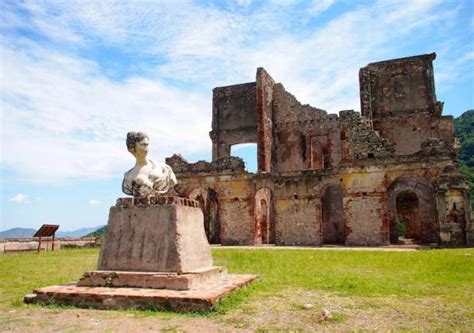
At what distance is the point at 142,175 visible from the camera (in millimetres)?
6648

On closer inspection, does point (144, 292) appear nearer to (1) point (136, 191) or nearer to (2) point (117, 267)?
(2) point (117, 267)

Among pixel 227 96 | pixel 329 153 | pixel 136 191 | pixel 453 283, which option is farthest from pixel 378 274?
pixel 227 96

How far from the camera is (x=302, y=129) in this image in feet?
86.3

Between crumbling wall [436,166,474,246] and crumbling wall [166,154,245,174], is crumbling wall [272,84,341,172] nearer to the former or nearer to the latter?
crumbling wall [166,154,245,174]

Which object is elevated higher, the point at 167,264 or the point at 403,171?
the point at 403,171

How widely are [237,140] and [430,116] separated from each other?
12265 millimetres

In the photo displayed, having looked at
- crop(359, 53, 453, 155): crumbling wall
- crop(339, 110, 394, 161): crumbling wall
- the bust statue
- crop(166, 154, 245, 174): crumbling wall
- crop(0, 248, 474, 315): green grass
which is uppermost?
crop(359, 53, 453, 155): crumbling wall

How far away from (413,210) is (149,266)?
2312 cm

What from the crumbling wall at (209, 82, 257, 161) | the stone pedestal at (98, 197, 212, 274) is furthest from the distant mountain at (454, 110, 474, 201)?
the stone pedestal at (98, 197, 212, 274)

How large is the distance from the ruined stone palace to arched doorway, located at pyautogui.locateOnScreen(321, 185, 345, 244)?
0.06m

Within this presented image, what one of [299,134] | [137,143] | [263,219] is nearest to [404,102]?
[299,134]

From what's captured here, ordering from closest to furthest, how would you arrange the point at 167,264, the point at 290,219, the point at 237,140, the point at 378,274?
the point at 167,264, the point at 378,274, the point at 290,219, the point at 237,140

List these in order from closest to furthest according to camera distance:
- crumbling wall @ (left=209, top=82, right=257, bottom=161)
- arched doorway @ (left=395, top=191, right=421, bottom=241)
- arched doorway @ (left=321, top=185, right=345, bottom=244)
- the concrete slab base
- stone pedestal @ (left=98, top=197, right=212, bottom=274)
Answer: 1. the concrete slab base
2. stone pedestal @ (left=98, top=197, right=212, bottom=274)
3. arched doorway @ (left=321, top=185, right=345, bottom=244)
4. arched doorway @ (left=395, top=191, right=421, bottom=241)
5. crumbling wall @ (left=209, top=82, right=257, bottom=161)

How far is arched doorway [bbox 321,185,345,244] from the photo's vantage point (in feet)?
75.1
